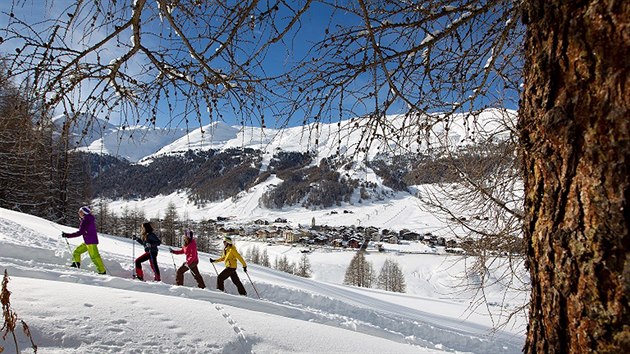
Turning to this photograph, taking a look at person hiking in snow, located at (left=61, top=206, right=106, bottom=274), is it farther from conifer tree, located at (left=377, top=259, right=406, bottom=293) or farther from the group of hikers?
conifer tree, located at (left=377, top=259, right=406, bottom=293)

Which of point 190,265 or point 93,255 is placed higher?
point 93,255

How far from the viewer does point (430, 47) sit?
7.88 feet

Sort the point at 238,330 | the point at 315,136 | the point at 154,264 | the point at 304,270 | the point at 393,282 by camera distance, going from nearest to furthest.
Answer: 1. the point at 315,136
2. the point at 238,330
3. the point at 154,264
4. the point at 393,282
5. the point at 304,270

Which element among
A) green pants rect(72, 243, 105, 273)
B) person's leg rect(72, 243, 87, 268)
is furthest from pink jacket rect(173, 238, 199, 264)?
A: person's leg rect(72, 243, 87, 268)

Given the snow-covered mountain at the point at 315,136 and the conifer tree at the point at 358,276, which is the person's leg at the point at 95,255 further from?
the conifer tree at the point at 358,276

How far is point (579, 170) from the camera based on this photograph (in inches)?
38.9

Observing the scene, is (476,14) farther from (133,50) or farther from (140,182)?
(140,182)

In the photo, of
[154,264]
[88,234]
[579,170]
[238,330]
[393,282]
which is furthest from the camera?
[393,282]

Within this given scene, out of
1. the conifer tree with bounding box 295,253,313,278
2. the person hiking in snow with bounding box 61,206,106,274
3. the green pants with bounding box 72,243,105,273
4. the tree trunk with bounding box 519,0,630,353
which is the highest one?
the tree trunk with bounding box 519,0,630,353

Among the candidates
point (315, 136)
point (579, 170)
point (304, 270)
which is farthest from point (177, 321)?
point (304, 270)

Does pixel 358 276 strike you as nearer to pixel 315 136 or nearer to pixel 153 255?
pixel 153 255

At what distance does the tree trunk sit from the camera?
35.3 inches

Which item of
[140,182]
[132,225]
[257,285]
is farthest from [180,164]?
[257,285]

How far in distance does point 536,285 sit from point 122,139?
83.5 inches
